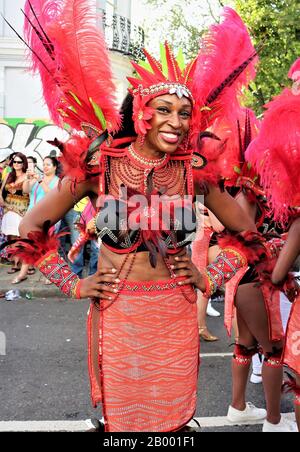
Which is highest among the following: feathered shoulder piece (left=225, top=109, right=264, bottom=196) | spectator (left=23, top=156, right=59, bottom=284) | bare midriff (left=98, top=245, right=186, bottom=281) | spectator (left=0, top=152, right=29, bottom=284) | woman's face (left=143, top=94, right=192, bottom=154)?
woman's face (left=143, top=94, right=192, bottom=154)

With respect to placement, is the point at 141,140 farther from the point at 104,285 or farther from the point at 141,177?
the point at 104,285

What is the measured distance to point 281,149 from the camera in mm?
2371

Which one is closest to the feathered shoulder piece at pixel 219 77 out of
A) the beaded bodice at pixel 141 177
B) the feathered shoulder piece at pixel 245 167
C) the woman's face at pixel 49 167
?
the beaded bodice at pixel 141 177

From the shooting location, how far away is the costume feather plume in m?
2.16

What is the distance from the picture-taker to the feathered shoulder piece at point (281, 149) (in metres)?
2.31

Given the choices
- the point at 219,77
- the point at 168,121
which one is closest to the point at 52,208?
the point at 168,121

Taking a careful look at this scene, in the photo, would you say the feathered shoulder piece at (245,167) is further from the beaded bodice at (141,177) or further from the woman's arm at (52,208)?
the woman's arm at (52,208)

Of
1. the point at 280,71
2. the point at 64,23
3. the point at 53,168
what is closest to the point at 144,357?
the point at 64,23

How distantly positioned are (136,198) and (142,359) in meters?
0.69

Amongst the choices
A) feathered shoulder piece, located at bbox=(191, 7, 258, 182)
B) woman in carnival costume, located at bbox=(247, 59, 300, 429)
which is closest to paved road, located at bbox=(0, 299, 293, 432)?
woman in carnival costume, located at bbox=(247, 59, 300, 429)

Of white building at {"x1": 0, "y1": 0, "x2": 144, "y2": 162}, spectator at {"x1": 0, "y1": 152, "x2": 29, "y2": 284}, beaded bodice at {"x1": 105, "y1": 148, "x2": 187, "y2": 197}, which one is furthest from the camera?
white building at {"x1": 0, "y1": 0, "x2": 144, "y2": 162}

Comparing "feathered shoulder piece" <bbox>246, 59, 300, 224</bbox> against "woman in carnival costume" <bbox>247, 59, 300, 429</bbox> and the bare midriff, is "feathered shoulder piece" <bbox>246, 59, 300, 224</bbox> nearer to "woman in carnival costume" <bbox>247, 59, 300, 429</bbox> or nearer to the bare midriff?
"woman in carnival costume" <bbox>247, 59, 300, 429</bbox>

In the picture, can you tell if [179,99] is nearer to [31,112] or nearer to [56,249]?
[56,249]

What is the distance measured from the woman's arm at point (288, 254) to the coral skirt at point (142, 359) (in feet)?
2.05
